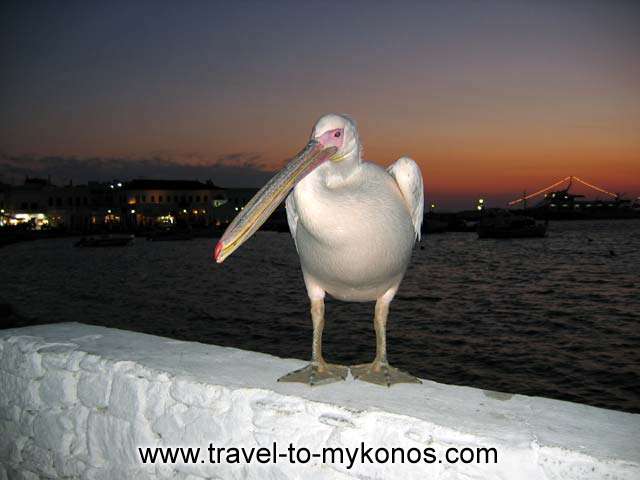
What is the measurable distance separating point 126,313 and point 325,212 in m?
18.5

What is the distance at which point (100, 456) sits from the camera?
2.86m

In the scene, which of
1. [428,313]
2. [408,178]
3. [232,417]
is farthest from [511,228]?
[232,417]

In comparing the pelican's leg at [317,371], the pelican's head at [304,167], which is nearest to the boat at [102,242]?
the pelican's leg at [317,371]

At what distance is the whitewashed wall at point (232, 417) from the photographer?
1799mm

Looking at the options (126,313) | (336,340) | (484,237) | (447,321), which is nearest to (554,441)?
(336,340)

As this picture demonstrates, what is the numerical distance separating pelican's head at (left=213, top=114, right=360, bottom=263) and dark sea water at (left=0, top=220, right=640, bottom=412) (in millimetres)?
9180

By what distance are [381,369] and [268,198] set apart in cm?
116

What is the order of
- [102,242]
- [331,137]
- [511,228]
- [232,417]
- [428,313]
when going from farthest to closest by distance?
[511,228], [102,242], [428,313], [232,417], [331,137]

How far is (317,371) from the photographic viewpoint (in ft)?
8.36

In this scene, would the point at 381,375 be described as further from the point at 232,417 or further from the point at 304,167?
the point at 304,167

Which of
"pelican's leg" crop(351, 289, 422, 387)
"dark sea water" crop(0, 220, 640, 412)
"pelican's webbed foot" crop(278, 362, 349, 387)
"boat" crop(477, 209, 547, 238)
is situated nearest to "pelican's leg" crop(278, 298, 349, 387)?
"pelican's webbed foot" crop(278, 362, 349, 387)

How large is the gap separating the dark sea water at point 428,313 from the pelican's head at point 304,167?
9.18m

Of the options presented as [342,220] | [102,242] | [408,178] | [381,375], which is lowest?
[102,242]

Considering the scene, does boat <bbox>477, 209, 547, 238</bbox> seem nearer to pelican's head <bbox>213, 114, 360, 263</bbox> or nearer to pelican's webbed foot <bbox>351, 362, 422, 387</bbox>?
pelican's webbed foot <bbox>351, 362, 422, 387</bbox>
